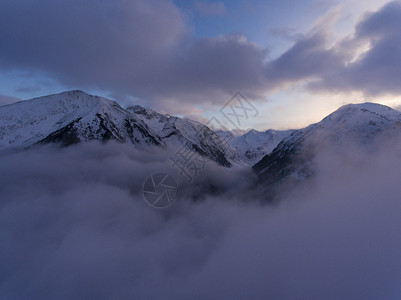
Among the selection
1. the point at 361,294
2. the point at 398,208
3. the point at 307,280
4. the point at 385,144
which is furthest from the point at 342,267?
the point at 385,144

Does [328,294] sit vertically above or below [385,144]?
below

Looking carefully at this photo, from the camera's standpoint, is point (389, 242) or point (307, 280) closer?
point (389, 242)

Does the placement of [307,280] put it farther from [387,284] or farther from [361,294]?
[387,284]

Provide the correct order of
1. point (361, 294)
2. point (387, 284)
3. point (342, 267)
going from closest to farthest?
1. point (387, 284)
2. point (361, 294)
3. point (342, 267)

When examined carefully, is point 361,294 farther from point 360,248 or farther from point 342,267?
point 360,248

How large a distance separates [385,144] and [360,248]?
10228 cm

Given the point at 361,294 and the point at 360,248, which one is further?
the point at 360,248

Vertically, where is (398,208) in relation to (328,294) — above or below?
above

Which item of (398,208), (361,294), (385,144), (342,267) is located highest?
(385,144)

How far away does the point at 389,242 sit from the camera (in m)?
180

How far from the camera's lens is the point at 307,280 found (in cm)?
19925

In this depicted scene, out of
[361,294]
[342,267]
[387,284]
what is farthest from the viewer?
[342,267]

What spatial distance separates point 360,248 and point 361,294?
125 feet

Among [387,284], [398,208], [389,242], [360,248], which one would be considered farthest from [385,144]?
[387,284]
